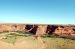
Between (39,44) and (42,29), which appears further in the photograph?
(42,29)

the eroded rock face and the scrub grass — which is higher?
the eroded rock face

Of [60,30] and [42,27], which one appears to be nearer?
[60,30]

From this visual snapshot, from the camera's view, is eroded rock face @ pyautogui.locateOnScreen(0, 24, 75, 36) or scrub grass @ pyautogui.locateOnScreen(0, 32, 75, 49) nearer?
scrub grass @ pyautogui.locateOnScreen(0, 32, 75, 49)

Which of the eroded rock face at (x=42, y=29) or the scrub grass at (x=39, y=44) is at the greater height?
the eroded rock face at (x=42, y=29)

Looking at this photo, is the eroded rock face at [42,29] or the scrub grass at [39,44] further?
the eroded rock face at [42,29]

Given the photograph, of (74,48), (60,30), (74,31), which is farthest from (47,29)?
(74,48)

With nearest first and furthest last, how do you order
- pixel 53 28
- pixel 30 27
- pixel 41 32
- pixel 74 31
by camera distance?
pixel 74 31, pixel 53 28, pixel 41 32, pixel 30 27

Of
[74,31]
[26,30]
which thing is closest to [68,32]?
[74,31]

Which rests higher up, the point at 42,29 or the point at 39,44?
the point at 42,29

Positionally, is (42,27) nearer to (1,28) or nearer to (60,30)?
(60,30)

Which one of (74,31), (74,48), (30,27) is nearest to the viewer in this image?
(74,48)
